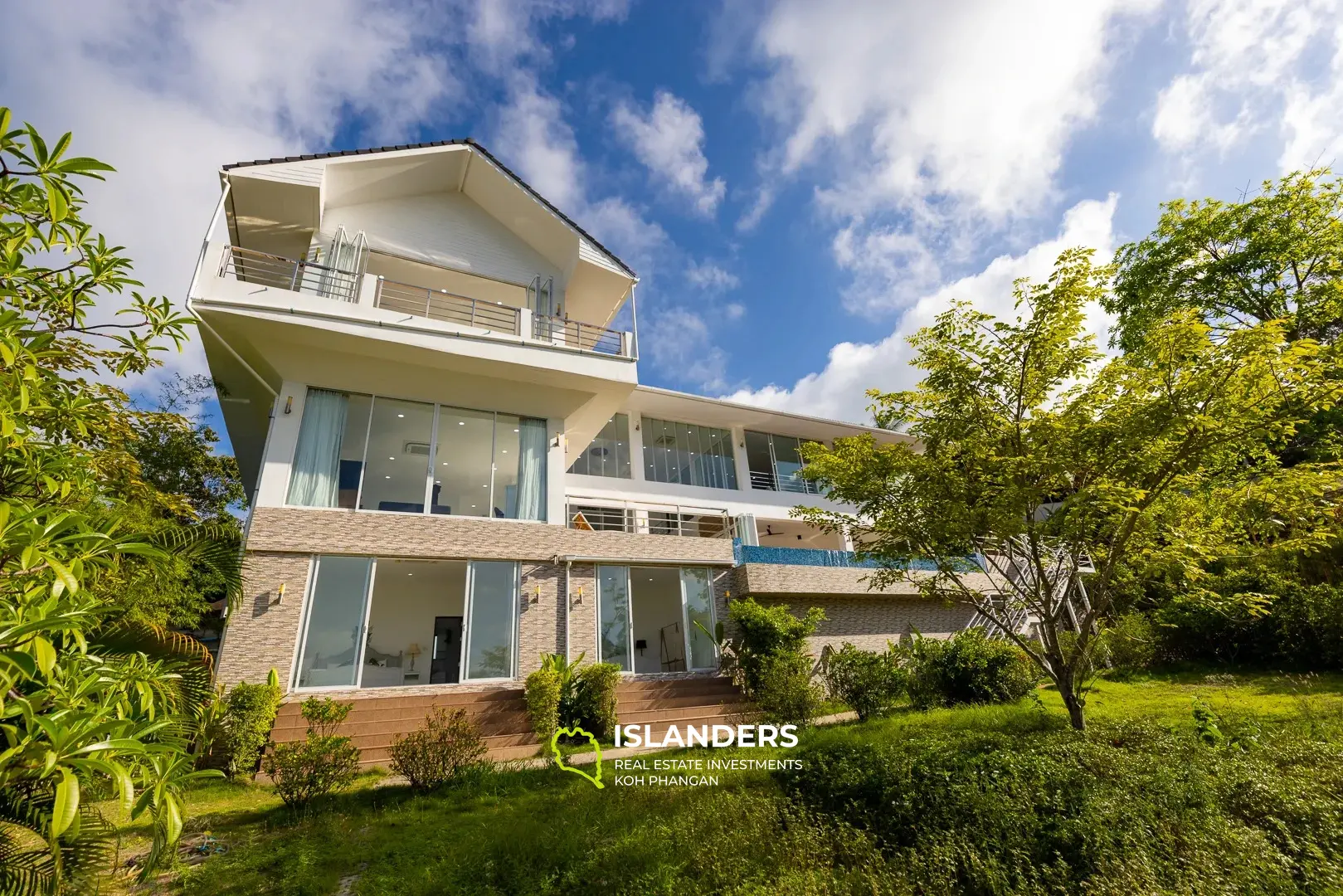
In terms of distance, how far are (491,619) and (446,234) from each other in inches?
385

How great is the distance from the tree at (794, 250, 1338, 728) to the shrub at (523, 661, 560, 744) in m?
6.35

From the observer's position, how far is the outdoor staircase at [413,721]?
30.2ft

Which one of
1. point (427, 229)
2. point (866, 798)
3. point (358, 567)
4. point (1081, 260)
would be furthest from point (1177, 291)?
point (358, 567)

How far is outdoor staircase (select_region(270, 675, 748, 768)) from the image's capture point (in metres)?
9.30

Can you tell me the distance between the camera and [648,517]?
18438 mm

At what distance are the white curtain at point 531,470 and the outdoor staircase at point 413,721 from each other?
12.7 ft

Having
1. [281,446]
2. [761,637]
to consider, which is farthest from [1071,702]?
[281,446]

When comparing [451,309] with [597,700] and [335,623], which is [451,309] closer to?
[335,623]

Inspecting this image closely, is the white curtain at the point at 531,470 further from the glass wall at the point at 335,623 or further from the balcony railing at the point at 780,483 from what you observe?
the balcony railing at the point at 780,483

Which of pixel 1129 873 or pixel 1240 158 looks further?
pixel 1240 158

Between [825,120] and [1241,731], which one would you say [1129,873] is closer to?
[1241,731]

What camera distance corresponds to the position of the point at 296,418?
462 inches

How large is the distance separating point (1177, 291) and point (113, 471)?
76.8 ft

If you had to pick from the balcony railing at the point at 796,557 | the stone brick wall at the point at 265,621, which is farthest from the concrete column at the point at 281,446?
the balcony railing at the point at 796,557
